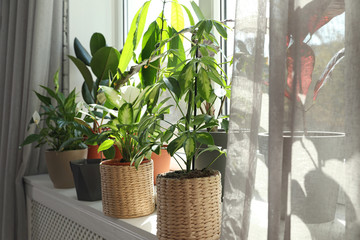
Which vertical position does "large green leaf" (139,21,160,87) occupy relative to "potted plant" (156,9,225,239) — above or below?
above

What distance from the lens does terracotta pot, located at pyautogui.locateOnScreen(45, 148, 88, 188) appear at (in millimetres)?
1521

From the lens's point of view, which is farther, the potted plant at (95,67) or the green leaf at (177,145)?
the potted plant at (95,67)

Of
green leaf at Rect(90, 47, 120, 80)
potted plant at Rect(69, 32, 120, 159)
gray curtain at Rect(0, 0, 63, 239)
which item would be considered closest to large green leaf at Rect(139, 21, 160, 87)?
potted plant at Rect(69, 32, 120, 159)

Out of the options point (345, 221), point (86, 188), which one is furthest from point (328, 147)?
point (86, 188)

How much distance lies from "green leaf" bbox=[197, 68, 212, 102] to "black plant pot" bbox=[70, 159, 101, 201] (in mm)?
650

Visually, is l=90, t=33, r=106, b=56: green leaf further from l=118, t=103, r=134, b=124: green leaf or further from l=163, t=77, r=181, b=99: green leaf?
l=163, t=77, r=181, b=99: green leaf

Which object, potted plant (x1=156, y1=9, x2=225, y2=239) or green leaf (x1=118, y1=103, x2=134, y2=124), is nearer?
potted plant (x1=156, y1=9, x2=225, y2=239)

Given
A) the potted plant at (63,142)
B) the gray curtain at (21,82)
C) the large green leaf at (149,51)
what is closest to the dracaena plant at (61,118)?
the potted plant at (63,142)

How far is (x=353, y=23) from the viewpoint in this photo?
473mm

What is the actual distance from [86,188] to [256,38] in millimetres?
925

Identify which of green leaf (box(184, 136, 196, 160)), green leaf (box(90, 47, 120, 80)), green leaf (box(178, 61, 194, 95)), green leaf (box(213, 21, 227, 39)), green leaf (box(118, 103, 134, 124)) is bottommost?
green leaf (box(184, 136, 196, 160))

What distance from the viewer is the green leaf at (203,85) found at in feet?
2.56

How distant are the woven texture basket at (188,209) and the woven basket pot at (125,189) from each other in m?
0.24

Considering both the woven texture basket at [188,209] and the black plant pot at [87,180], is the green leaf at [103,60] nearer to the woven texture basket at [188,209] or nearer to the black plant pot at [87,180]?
the black plant pot at [87,180]
